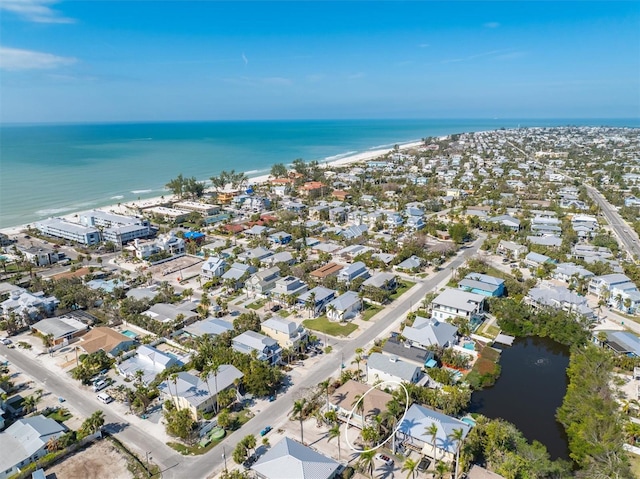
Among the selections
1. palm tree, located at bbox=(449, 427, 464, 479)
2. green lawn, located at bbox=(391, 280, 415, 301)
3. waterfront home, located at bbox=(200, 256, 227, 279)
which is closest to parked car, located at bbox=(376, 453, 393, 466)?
palm tree, located at bbox=(449, 427, 464, 479)

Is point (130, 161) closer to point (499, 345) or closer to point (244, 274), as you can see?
point (244, 274)

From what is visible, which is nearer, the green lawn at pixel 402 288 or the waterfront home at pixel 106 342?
the waterfront home at pixel 106 342

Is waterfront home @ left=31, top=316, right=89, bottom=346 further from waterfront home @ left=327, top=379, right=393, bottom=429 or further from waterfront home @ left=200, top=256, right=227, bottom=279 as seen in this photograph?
waterfront home @ left=327, top=379, right=393, bottom=429

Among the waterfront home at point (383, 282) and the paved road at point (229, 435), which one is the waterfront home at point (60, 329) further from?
the waterfront home at point (383, 282)

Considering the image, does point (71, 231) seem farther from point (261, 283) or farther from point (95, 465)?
point (95, 465)

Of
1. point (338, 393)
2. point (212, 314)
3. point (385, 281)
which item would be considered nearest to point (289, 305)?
point (212, 314)

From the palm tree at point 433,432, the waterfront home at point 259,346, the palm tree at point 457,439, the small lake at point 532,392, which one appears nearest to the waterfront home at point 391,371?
the small lake at point 532,392

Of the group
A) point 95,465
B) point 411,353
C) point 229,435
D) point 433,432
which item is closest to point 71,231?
point 95,465
